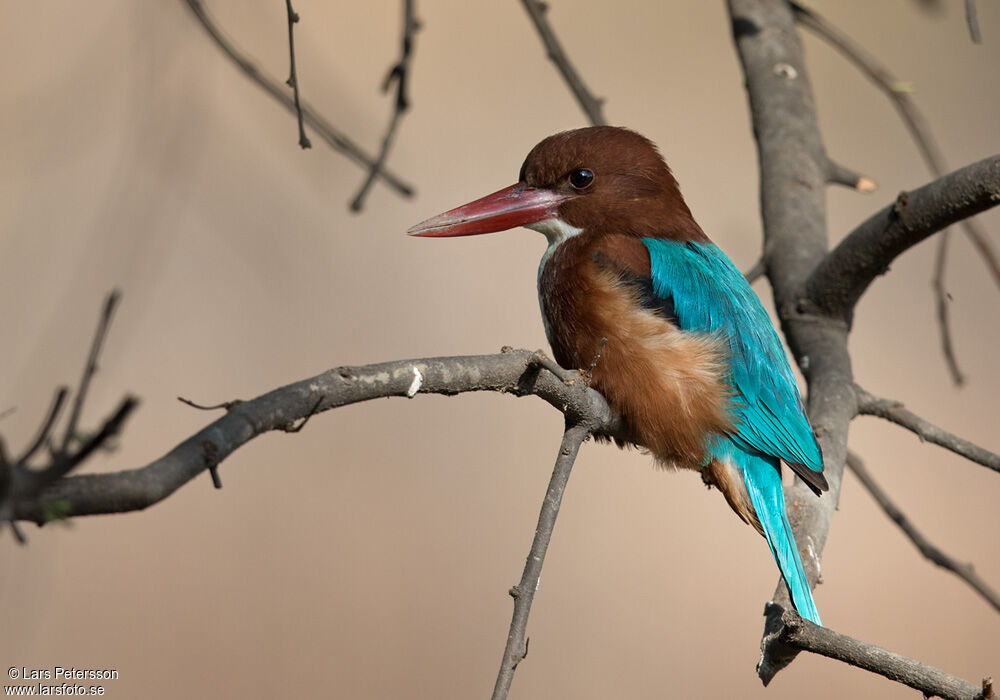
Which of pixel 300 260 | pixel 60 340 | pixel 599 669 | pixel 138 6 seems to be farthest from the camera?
pixel 300 260

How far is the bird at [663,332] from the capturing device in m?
2.10

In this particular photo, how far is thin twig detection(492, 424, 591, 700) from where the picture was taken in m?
1.37

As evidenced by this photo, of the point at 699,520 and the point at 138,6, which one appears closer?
the point at 138,6

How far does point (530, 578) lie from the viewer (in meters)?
1.46

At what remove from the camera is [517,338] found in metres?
4.36

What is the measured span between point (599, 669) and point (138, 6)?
2594 millimetres

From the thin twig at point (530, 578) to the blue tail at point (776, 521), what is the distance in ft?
1.80

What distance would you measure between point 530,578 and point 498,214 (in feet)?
4.01

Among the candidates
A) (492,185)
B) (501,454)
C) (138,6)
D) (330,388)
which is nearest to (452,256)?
(492,185)

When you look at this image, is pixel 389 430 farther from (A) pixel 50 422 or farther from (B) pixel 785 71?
(A) pixel 50 422

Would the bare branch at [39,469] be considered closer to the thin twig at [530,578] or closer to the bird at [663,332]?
the thin twig at [530,578]

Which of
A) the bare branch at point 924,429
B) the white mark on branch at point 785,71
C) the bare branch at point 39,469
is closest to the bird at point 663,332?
the bare branch at point 924,429

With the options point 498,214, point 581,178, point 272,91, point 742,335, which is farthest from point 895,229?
point 272,91

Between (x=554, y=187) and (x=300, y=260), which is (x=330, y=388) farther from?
(x=300, y=260)
